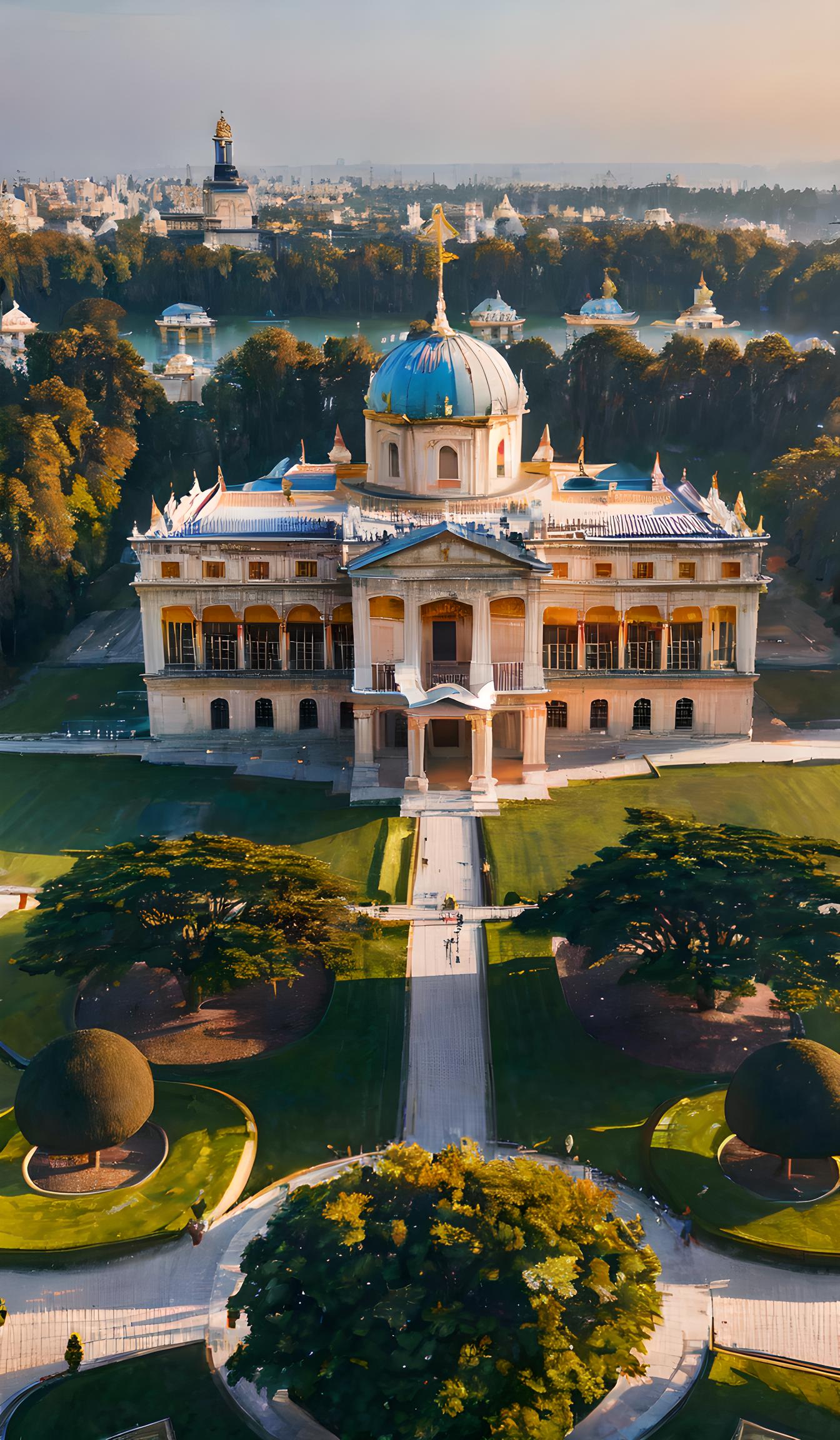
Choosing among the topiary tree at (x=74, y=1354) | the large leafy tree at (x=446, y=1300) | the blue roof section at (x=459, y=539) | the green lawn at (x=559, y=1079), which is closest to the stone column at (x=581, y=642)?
the blue roof section at (x=459, y=539)

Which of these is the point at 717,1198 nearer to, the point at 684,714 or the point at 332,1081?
the point at 332,1081

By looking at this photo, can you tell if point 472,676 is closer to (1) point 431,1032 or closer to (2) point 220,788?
(2) point 220,788

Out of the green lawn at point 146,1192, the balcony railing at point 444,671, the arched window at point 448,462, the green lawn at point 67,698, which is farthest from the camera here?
the green lawn at point 67,698

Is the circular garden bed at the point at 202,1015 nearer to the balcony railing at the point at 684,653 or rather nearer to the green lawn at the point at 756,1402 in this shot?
the green lawn at the point at 756,1402

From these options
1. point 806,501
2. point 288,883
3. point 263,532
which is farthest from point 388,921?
point 806,501

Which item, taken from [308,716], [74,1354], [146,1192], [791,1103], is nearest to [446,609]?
[308,716]

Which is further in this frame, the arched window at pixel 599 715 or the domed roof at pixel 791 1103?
the arched window at pixel 599 715

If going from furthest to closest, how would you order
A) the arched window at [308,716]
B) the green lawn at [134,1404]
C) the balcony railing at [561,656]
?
the arched window at [308,716] → the balcony railing at [561,656] → the green lawn at [134,1404]
